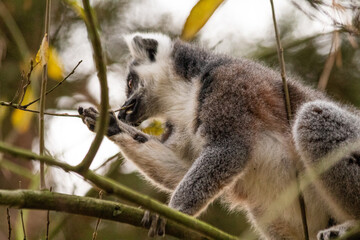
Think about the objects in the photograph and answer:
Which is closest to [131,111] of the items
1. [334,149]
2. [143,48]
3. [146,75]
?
[146,75]

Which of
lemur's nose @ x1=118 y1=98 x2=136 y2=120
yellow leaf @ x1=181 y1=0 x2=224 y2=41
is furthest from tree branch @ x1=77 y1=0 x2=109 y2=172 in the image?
lemur's nose @ x1=118 y1=98 x2=136 y2=120

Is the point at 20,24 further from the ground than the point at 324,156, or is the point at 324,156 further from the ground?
the point at 20,24

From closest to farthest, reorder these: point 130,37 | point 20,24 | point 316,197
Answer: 1. point 316,197
2. point 130,37
3. point 20,24

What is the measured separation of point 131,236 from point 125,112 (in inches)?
88.0

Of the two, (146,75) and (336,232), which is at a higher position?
(146,75)

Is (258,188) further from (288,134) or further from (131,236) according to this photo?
(131,236)

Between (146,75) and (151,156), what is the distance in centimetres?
137

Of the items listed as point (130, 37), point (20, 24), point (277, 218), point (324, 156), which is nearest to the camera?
point (324, 156)

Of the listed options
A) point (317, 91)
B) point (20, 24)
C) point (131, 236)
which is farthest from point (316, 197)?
point (20, 24)

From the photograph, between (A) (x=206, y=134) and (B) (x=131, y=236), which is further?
(B) (x=131, y=236)

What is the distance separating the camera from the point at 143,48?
7.64 m

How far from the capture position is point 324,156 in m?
5.31

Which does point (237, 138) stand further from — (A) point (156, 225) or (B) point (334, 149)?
(A) point (156, 225)

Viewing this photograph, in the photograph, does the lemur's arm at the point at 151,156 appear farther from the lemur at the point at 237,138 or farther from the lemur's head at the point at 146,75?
the lemur's head at the point at 146,75
